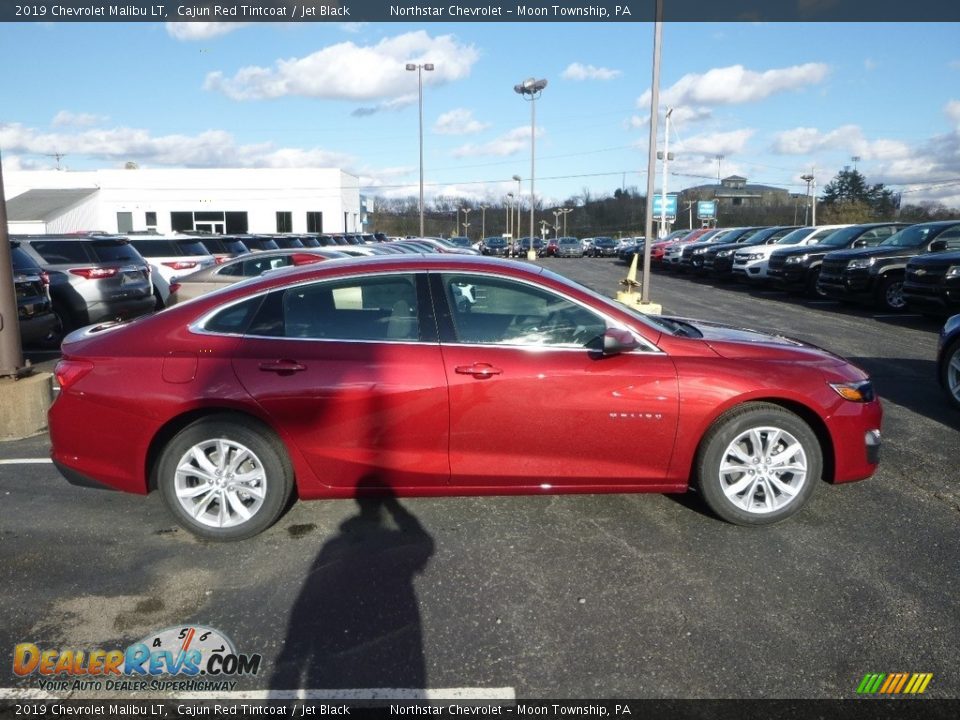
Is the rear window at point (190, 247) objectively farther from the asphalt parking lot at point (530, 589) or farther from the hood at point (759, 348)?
the hood at point (759, 348)

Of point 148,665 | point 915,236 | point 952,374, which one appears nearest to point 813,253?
point 915,236

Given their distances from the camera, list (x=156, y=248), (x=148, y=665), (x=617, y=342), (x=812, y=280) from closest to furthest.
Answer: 1. (x=148, y=665)
2. (x=617, y=342)
3. (x=156, y=248)
4. (x=812, y=280)

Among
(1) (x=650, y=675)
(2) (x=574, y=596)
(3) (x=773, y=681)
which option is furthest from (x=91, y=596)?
(3) (x=773, y=681)

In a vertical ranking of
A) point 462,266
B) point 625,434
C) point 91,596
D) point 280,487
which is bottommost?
point 91,596

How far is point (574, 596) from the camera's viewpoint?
362cm

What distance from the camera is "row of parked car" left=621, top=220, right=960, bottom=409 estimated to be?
38.1 ft

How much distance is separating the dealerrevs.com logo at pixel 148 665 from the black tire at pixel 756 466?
2.57 m

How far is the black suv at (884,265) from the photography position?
15008 millimetres

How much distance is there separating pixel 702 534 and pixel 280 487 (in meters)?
2.38

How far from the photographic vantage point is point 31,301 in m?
9.36

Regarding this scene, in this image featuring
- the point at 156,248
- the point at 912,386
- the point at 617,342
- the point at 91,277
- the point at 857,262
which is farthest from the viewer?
the point at 156,248

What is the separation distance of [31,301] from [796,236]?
2015 cm

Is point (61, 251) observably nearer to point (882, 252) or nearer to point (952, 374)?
point (952, 374)

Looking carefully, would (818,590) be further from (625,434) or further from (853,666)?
(625,434)
